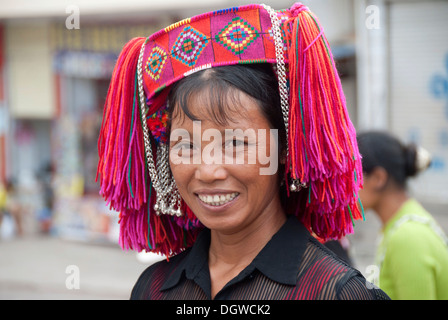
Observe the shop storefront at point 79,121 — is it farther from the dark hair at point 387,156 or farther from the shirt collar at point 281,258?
the shirt collar at point 281,258

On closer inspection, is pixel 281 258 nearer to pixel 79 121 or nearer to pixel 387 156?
pixel 387 156

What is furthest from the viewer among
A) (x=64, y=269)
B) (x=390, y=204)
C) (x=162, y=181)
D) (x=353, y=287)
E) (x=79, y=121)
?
(x=79, y=121)

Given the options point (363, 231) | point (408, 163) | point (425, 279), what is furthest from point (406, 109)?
point (425, 279)

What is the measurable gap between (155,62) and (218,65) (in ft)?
0.80

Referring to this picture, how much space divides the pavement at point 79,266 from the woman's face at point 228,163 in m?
4.87

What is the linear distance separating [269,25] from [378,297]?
0.83m

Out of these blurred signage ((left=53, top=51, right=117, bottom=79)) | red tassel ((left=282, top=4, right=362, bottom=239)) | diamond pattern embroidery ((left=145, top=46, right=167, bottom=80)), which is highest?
blurred signage ((left=53, top=51, right=117, bottom=79))

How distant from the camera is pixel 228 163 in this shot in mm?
1460

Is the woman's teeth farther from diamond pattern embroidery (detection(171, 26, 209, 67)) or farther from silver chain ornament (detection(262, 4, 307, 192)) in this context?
diamond pattern embroidery (detection(171, 26, 209, 67))

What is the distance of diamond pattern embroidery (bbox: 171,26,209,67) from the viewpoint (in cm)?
153

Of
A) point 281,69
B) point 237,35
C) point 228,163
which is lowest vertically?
point 228,163

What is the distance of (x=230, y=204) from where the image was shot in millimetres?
1496

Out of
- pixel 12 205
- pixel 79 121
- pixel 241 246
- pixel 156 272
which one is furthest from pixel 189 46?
pixel 12 205

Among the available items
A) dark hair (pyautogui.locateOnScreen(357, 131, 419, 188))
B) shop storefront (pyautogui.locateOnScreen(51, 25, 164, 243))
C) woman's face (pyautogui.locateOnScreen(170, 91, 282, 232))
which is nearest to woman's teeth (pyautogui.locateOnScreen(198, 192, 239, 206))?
woman's face (pyautogui.locateOnScreen(170, 91, 282, 232))
